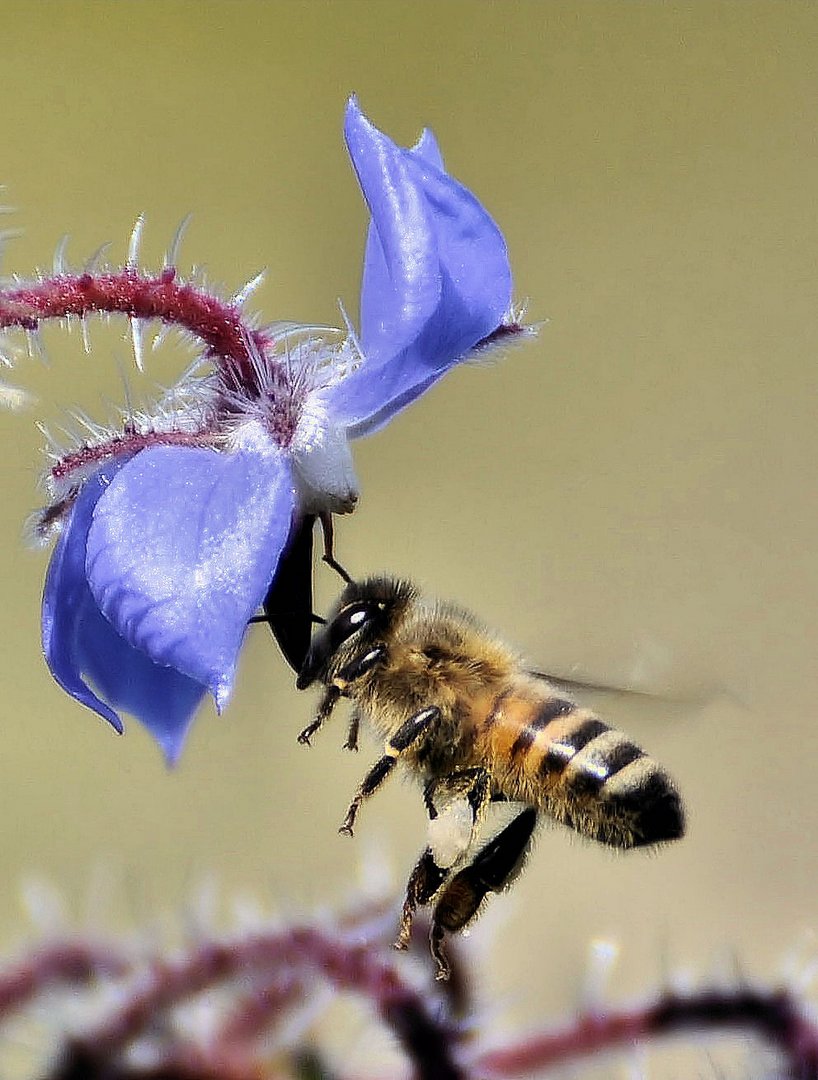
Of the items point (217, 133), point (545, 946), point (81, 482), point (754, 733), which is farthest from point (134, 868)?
point (81, 482)

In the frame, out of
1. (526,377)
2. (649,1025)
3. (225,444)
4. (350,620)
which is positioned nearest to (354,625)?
(350,620)

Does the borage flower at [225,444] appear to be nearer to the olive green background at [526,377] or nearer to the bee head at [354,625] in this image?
the bee head at [354,625]

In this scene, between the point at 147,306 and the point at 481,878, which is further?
the point at 481,878

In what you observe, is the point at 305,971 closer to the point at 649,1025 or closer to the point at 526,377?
the point at 649,1025

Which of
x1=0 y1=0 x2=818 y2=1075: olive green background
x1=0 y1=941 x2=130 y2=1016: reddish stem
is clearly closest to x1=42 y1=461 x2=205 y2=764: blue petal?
x1=0 y1=941 x2=130 y2=1016: reddish stem

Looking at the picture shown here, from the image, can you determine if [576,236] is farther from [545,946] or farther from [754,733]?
[545,946]

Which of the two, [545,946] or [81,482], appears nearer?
[81,482]

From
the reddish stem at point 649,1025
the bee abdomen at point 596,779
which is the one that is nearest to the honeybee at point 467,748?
the bee abdomen at point 596,779
